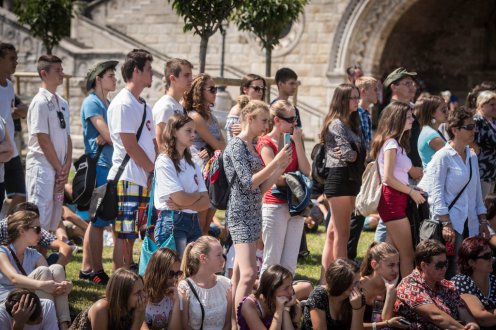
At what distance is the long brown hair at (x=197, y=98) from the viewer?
877 cm

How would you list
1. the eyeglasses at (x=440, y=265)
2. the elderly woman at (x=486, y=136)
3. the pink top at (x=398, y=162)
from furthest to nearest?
the elderly woman at (x=486, y=136) → the pink top at (x=398, y=162) → the eyeglasses at (x=440, y=265)

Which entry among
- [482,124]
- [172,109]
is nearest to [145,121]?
[172,109]

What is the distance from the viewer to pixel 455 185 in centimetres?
824

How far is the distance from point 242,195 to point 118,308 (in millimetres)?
1536

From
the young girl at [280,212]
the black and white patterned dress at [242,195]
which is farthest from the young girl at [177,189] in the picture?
the young girl at [280,212]

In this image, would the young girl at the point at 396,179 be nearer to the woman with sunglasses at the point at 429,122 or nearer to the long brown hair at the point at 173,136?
the woman with sunglasses at the point at 429,122

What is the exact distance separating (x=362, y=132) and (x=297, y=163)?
1286mm

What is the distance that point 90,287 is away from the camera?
8.57 meters

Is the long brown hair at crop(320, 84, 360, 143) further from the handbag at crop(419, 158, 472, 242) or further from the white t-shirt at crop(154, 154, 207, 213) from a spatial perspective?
the white t-shirt at crop(154, 154, 207, 213)

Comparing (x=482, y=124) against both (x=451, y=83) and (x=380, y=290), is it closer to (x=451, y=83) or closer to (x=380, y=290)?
(x=380, y=290)

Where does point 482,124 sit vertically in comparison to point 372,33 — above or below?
below

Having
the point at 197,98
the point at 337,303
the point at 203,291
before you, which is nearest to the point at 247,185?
the point at 203,291

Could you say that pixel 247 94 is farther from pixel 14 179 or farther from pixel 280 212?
pixel 14 179

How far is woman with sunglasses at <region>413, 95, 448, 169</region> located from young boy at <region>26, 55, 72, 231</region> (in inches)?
140
